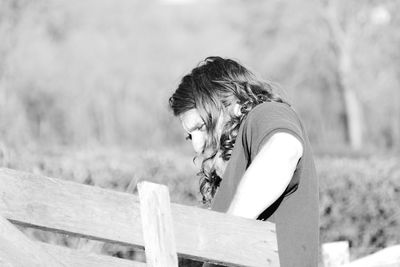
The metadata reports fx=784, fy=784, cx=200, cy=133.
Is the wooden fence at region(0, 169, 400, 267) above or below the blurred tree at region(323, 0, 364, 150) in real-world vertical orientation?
below

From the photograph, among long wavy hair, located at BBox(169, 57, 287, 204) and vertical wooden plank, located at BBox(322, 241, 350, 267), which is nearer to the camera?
long wavy hair, located at BBox(169, 57, 287, 204)

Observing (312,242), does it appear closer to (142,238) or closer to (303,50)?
(142,238)

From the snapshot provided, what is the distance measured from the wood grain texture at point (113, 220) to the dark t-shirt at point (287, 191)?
202 mm

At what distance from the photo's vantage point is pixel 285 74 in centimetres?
2750

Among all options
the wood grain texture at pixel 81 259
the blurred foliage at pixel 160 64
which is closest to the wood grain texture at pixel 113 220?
the wood grain texture at pixel 81 259

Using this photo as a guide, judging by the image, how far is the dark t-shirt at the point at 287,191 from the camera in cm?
233

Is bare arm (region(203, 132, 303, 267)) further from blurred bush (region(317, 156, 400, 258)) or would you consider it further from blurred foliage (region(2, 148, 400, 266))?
blurred bush (region(317, 156, 400, 258))

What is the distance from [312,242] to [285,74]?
2537 centimetres

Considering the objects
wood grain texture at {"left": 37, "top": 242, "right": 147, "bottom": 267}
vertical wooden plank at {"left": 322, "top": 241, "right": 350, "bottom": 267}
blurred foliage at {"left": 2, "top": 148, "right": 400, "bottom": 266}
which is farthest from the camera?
blurred foliage at {"left": 2, "top": 148, "right": 400, "bottom": 266}

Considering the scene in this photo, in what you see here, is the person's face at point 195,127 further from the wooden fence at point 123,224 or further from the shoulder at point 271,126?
the wooden fence at point 123,224

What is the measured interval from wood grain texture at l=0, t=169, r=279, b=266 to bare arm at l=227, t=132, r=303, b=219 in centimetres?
9

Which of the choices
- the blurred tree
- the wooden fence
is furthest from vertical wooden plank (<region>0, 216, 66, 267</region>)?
the blurred tree

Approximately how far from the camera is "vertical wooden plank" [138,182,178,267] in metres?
2.11

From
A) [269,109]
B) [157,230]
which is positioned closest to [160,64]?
[269,109]
